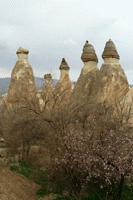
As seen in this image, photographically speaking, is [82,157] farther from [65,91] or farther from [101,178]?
[65,91]

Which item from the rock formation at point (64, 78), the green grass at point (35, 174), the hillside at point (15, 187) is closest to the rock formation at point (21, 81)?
the rock formation at point (64, 78)

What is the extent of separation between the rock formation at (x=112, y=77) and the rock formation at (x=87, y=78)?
2.10 ft

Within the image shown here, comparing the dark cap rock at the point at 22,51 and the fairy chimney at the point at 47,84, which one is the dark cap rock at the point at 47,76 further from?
the dark cap rock at the point at 22,51

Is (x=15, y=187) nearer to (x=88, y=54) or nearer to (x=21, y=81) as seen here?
(x=88, y=54)

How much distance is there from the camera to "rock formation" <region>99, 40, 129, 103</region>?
89.7 feet

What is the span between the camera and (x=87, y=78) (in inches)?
1153

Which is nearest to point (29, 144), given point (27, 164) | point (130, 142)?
point (27, 164)

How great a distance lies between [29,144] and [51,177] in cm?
463

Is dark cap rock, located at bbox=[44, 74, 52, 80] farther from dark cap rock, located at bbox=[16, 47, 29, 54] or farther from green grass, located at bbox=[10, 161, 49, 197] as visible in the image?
green grass, located at bbox=[10, 161, 49, 197]

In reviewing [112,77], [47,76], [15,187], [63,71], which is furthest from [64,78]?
[15,187]

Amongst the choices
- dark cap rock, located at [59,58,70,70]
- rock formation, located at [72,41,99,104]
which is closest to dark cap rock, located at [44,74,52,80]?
dark cap rock, located at [59,58,70,70]

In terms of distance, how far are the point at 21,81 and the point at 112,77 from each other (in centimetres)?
676

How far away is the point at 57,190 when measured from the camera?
22.5 m

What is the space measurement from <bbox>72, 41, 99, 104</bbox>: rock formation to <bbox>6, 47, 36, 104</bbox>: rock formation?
340 centimetres
